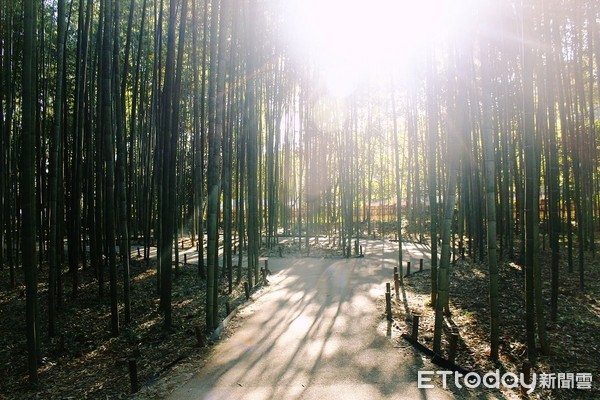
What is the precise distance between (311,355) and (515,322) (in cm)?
242

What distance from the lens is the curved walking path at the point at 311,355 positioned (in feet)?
9.14

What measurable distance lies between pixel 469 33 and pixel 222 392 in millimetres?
3501

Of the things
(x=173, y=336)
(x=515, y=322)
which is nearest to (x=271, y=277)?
(x=173, y=336)

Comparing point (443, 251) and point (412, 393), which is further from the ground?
point (443, 251)

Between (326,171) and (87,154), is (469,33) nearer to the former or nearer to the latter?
(87,154)

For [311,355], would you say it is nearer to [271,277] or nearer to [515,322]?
[515,322]

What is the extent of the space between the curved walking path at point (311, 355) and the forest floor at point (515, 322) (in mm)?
489

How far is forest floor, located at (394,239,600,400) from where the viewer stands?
3172mm

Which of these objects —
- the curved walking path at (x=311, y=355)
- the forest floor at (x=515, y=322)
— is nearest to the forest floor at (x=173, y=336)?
the forest floor at (x=515, y=322)

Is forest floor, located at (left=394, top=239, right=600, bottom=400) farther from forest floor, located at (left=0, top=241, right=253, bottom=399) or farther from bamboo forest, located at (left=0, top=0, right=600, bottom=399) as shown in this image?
forest floor, located at (left=0, top=241, right=253, bottom=399)

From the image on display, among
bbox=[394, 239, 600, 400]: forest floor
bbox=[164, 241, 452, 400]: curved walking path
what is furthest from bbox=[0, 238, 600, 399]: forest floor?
bbox=[164, 241, 452, 400]: curved walking path

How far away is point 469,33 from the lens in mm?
3340

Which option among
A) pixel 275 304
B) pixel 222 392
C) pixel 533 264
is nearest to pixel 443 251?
pixel 533 264

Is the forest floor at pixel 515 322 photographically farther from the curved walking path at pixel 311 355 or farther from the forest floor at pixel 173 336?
the curved walking path at pixel 311 355
